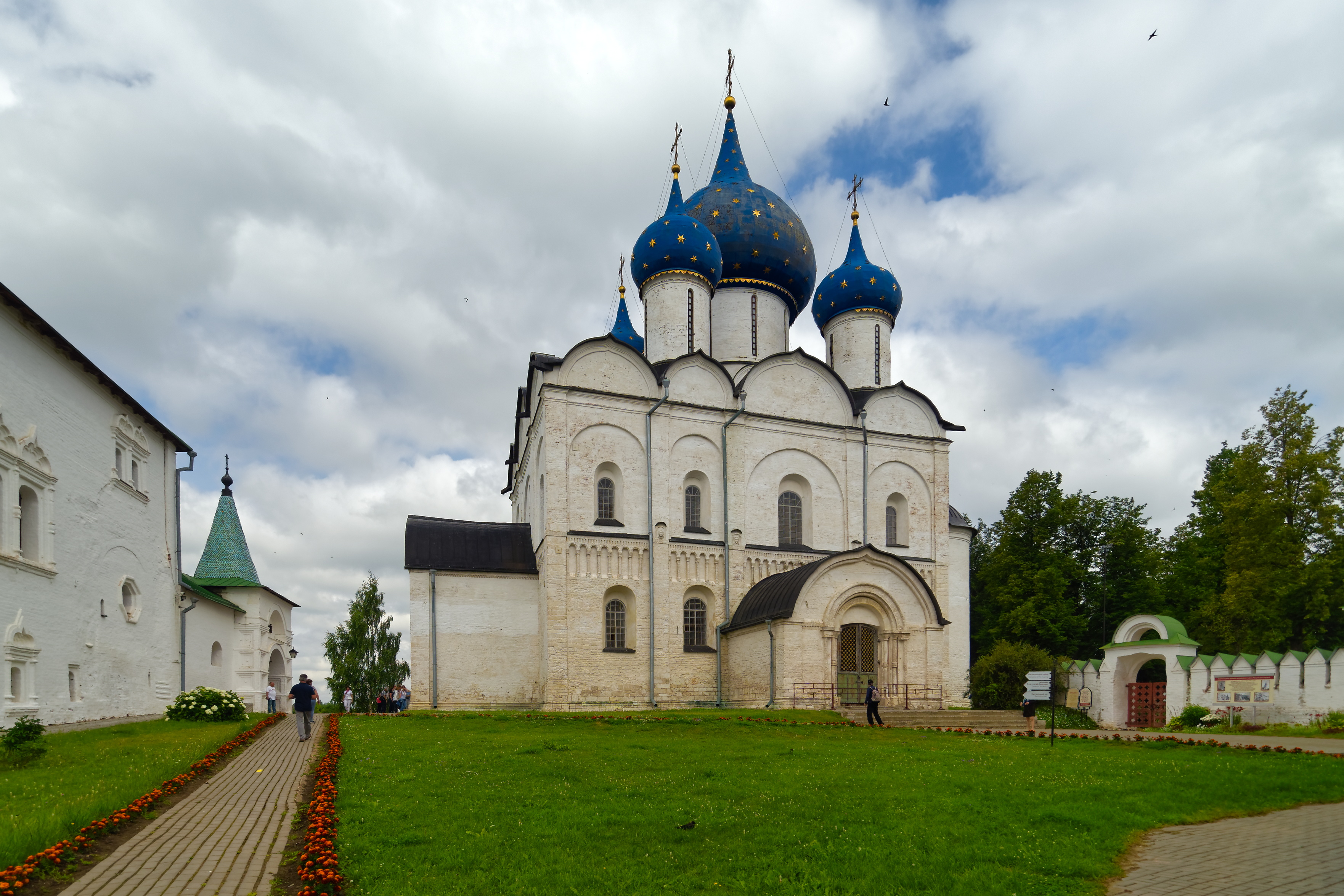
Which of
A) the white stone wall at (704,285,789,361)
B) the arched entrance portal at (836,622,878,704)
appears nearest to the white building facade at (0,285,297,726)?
the white stone wall at (704,285,789,361)

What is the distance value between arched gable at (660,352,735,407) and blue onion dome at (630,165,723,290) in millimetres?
3051

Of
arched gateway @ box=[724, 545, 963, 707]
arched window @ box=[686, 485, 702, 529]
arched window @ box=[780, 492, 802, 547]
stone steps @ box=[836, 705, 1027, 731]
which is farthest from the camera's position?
arched window @ box=[780, 492, 802, 547]

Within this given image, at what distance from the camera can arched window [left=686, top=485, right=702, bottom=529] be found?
26125mm

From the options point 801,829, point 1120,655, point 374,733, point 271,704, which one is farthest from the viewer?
point 271,704

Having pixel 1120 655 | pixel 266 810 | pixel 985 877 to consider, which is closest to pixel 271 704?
pixel 266 810

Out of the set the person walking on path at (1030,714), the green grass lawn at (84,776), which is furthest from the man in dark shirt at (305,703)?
the person walking on path at (1030,714)

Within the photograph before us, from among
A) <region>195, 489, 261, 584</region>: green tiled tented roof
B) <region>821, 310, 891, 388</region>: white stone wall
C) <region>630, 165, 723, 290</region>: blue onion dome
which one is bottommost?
<region>195, 489, 261, 584</region>: green tiled tented roof

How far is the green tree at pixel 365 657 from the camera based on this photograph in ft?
127

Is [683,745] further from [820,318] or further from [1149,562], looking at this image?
[1149,562]

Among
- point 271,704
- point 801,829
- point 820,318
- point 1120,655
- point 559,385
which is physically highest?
point 820,318

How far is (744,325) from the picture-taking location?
30094 millimetres

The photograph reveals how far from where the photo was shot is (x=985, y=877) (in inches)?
217

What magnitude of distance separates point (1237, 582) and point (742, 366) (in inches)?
598

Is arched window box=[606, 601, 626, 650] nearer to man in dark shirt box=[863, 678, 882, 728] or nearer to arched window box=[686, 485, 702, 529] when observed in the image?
arched window box=[686, 485, 702, 529]
